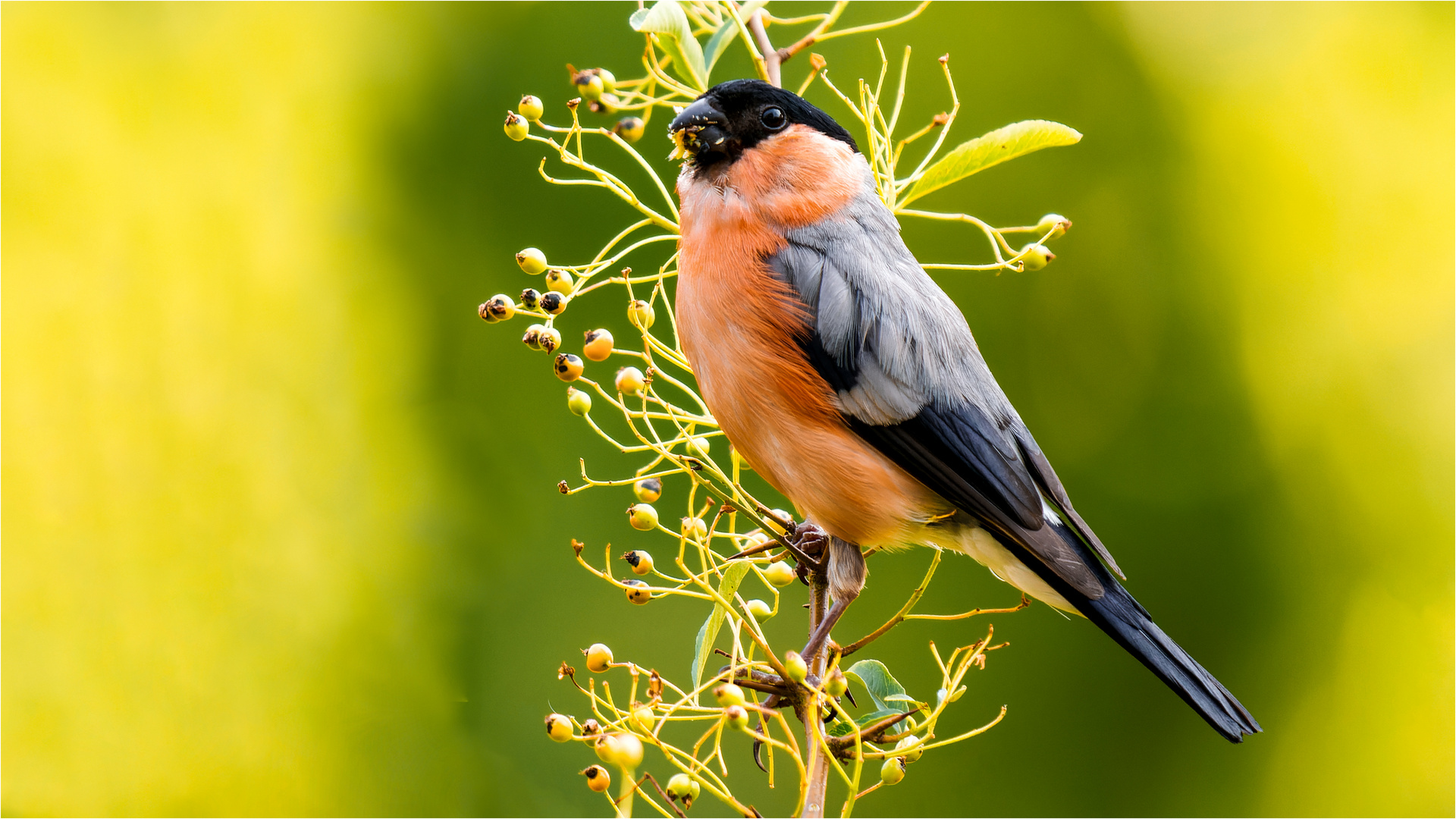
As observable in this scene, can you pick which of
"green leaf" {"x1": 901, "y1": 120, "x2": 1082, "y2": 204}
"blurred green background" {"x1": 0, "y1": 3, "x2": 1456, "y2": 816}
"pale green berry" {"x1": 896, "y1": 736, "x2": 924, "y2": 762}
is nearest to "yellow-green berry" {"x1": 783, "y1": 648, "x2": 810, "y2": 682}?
"pale green berry" {"x1": 896, "y1": 736, "x2": 924, "y2": 762}

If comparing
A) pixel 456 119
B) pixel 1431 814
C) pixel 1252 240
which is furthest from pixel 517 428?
pixel 1431 814

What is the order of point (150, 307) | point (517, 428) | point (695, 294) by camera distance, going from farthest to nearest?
point (517, 428)
point (150, 307)
point (695, 294)

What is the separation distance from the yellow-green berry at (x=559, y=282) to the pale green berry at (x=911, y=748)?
25.2 inches

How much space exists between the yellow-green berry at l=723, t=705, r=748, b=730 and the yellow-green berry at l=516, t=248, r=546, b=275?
568mm

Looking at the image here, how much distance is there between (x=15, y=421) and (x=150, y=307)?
0.43m

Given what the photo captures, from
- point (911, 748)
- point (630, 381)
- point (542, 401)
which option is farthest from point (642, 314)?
point (542, 401)

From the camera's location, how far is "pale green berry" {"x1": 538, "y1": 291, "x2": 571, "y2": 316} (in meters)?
1.15

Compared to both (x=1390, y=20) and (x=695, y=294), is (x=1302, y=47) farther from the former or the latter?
(x=695, y=294)

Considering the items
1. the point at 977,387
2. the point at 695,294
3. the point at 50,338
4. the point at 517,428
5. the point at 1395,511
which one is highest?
the point at 50,338

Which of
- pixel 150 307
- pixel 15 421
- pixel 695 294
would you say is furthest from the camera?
pixel 150 307

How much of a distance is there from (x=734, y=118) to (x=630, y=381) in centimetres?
47

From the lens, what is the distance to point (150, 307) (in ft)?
8.84

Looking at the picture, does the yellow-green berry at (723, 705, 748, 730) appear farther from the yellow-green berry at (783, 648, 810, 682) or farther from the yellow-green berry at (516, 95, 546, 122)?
the yellow-green berry at (516, 95, 546, 122)

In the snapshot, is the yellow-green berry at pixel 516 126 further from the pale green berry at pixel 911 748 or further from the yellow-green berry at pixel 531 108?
the pale green berry at pixel 911 748
